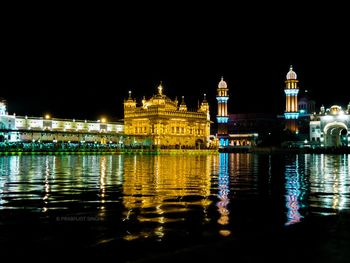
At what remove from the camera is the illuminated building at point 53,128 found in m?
95.3

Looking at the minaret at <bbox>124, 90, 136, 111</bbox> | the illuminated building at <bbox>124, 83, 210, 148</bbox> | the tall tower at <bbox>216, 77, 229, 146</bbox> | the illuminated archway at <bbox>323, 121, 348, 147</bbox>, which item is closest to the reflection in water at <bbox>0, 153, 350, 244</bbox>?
the illuminated building at <bbox>124, 83, 210, 148</bbox>

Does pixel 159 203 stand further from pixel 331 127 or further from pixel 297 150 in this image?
pixel 331 127

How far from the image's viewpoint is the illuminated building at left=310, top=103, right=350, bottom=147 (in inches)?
4341

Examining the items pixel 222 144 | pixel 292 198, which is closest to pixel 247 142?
pixel 222 144

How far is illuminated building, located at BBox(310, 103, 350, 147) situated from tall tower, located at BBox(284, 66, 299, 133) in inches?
364

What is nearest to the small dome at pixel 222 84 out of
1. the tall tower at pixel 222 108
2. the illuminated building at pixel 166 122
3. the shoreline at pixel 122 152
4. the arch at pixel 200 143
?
the tall tower at pixel 222 108

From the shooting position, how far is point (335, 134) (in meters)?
117

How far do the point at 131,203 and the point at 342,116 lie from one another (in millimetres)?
105450

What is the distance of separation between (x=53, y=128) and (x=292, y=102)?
62268 millimetres

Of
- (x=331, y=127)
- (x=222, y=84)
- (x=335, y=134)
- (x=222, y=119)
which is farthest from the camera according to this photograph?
(x=222, y=84)

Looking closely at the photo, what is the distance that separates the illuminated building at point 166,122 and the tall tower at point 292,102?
2460cm

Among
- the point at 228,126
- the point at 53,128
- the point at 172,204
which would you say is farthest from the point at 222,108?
the point at 172,204

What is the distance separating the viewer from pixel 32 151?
70.2 metres

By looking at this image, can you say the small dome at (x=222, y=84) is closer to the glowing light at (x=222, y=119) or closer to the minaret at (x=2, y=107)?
the glowing light at (x=222, y=119)
